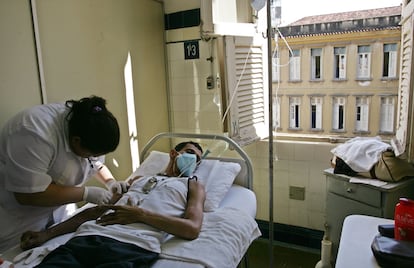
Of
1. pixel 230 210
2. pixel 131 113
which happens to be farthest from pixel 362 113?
pixel 131 113

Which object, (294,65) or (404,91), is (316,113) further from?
(404,91)

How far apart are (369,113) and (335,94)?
0.89 ft

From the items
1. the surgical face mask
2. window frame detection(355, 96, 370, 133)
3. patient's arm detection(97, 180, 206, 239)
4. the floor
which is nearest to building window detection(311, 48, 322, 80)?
window frame detection(355, 96, 370, 133)

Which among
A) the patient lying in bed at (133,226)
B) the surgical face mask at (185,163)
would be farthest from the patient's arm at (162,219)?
the surgical face mask at (185,163)

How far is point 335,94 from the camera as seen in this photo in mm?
2463

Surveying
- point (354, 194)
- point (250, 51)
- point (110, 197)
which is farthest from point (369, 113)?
point (110, 197)

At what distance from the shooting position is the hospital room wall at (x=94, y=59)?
1.76 meters

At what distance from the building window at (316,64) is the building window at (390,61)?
43cm

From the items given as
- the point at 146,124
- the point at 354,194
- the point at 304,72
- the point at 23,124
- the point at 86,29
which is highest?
the point at 86,29

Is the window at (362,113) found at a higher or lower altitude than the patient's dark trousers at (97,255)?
higher

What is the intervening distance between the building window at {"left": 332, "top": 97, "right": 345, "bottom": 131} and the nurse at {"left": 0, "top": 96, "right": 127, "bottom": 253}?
5.56 ft

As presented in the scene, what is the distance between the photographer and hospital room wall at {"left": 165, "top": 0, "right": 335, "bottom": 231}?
2492 mm

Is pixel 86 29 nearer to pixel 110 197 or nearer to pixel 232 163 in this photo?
pixel 110 197

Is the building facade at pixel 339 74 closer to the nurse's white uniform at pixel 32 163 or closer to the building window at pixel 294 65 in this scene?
the building window at pixel 294 65
